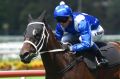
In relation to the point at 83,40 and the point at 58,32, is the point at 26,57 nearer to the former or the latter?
the point at 83,40

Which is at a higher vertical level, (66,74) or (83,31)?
(83,31)

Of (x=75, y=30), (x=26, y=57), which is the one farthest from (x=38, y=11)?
(x=26, y=57)

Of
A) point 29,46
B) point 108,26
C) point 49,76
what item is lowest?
point 108,26

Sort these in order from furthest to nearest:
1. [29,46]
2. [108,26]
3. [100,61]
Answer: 1. [108,26]
2. [100,61]
3. [29,46]

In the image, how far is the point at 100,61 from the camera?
8406 mm

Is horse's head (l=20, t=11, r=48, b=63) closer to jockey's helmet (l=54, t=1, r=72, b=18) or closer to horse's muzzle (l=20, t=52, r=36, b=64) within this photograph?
horse's muzzle (l=20, t=52, r=36, b=64)

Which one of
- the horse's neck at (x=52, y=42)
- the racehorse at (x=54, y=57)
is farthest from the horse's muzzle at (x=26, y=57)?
the horse's neck at (x=52, y=42)

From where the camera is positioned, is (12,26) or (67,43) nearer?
(67,43)

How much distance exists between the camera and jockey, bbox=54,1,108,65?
26.1 ft

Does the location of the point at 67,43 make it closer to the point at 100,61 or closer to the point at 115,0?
the point at 100,61

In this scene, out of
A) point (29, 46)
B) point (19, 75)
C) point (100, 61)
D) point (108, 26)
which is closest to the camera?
point (29, 46)

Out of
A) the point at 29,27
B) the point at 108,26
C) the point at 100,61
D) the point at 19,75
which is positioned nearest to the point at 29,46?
the point at 29,27

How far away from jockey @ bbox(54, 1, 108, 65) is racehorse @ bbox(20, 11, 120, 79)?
0.47ft

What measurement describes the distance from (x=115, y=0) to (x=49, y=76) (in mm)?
49397
